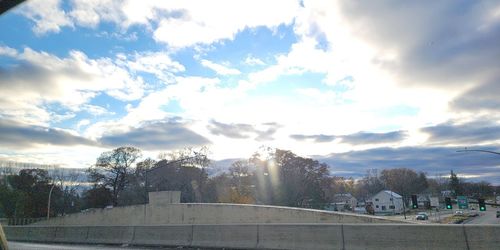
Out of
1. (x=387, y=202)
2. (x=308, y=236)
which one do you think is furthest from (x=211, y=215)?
(x=387, y=202)

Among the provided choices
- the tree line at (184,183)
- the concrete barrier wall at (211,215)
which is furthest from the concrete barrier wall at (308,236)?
the tree line at (184,183)

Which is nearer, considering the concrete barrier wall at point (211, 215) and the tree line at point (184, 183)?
the concrete barrier wall at point (211, 215)

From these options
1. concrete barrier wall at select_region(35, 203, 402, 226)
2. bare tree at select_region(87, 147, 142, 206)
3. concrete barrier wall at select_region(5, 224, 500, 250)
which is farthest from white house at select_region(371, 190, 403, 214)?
concrete barrier wall at select_region(5, 224, 500, 250)

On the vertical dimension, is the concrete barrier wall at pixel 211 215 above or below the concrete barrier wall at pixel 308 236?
above

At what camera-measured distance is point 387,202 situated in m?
136

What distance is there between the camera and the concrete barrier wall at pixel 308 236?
10.1 meters

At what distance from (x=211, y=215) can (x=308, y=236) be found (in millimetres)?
9261

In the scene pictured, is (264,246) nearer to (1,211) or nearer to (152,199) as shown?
(152,199)

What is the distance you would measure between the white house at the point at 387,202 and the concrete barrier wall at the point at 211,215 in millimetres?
117976

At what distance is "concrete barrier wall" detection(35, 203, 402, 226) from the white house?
117976 mm

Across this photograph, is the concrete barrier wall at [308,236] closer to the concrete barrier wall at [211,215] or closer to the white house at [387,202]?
the concrete barrier wall at [211,215]

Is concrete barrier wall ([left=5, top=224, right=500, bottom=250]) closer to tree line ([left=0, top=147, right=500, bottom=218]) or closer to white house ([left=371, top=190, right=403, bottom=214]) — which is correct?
tree line ([left=0, top=147, right=500, bottom=218])

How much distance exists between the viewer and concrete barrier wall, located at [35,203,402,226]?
16562 mm

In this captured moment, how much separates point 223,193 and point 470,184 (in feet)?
438
